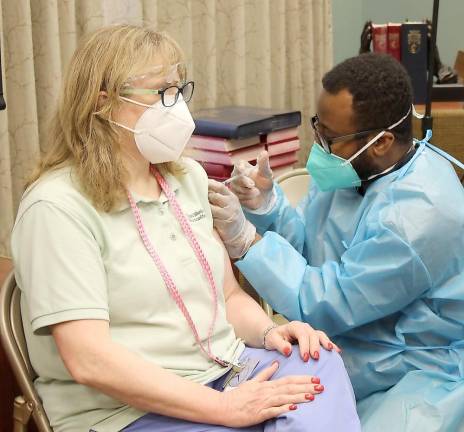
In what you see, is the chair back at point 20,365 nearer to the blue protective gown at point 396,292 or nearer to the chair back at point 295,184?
the blue protective gown at point 396,292

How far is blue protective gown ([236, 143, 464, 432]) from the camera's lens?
61.5 inches

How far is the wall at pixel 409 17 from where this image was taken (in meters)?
3.83

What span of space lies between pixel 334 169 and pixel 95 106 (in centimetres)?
64

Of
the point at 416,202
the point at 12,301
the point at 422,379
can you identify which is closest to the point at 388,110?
the point at 416,202

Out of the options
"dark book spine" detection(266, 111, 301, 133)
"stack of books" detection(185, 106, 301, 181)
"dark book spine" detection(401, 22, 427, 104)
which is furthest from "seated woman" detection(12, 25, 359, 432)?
"dark book spine" detection(401, 22, 427, 104)

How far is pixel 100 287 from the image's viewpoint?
1.23 m

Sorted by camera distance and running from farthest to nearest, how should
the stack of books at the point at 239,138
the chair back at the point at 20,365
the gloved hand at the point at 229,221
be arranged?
the stack of books at the point at 239,138, the gloved hand at the point at 229,221, the chair back at the point at 20,365

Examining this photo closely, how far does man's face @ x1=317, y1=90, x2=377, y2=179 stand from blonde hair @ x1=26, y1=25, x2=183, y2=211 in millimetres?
479

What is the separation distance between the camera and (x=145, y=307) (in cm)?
130

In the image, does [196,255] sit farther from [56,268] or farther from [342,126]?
[342,126]

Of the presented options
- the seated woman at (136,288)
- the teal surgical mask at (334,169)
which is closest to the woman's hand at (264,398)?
the seated woman at (136,288)

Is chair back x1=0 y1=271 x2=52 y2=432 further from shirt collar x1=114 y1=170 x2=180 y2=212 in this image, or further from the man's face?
the man's face

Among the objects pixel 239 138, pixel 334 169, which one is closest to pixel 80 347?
pixel 334 169

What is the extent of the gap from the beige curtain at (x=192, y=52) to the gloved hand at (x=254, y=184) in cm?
51
